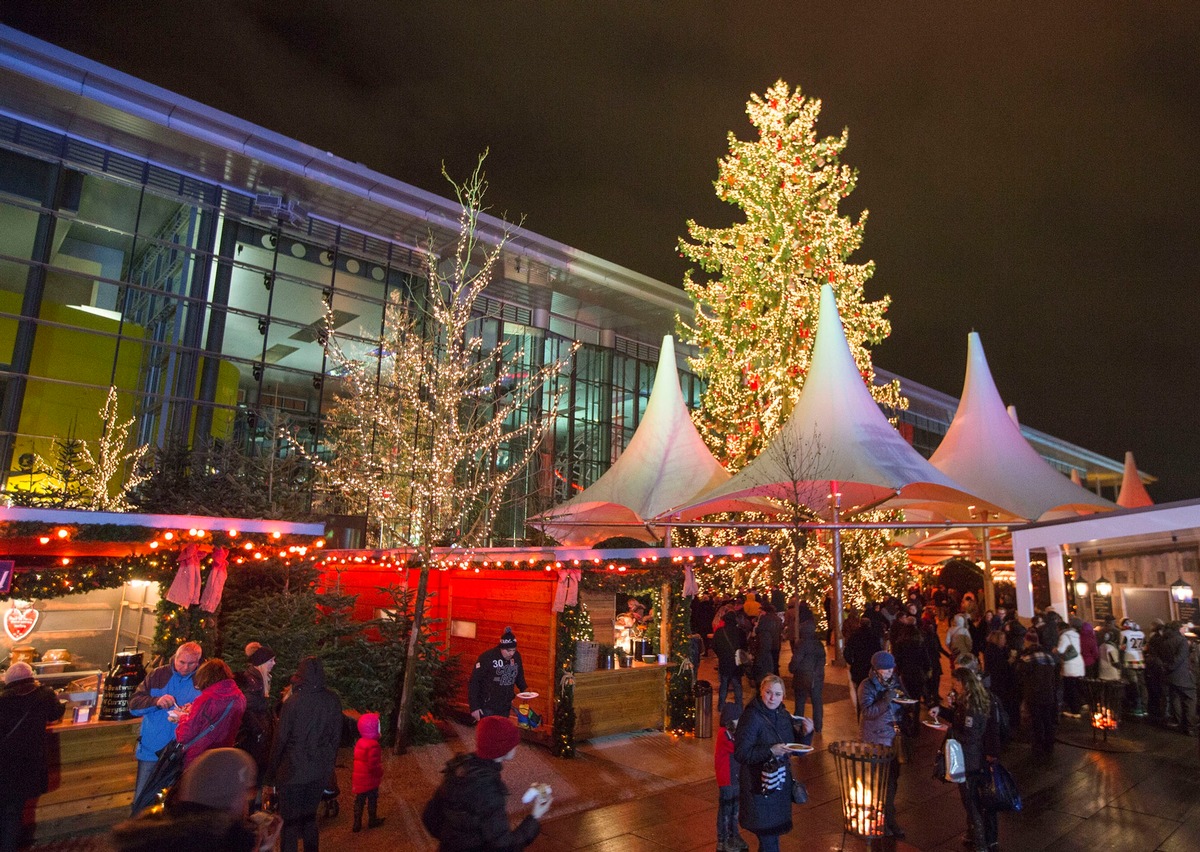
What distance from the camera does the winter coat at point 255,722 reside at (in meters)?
5.58

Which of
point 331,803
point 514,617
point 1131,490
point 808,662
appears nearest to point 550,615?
point 514,617

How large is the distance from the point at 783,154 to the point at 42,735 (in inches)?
786

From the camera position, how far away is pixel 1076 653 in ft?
36.7

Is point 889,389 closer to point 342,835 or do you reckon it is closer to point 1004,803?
point 1004,803

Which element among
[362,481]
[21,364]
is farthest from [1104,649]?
[21,364]

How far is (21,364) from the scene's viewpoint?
17.6m

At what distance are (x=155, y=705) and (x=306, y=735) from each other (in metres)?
1.53

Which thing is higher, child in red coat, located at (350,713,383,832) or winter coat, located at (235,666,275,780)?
winter coat, located at (235,666,275,780)

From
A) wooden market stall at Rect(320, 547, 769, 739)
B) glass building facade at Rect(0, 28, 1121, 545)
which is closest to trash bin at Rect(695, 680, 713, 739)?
wooden market stall at Rect(320, 547, 769, 739)

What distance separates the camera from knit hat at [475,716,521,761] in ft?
11.0

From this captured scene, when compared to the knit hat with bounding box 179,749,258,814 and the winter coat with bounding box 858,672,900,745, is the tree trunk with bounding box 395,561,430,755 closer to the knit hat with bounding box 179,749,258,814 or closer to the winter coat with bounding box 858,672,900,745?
the winter coat with bounding box 858,672,900,745

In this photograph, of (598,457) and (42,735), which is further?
(598,457)

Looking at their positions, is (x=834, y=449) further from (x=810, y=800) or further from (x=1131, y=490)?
(x=1131, y=490)

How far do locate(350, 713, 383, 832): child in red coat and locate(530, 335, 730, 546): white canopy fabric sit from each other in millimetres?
8323
